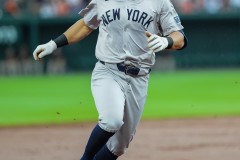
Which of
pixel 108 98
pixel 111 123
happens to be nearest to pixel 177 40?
pixel 108 98

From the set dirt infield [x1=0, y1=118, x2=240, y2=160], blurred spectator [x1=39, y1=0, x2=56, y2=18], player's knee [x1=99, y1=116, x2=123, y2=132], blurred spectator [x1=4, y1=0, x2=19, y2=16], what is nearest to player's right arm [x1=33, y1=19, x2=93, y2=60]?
player's knee [x1=99, y1=116, x2=123, y2=132]

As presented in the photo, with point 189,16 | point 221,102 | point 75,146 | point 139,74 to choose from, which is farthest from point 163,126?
point 189,16

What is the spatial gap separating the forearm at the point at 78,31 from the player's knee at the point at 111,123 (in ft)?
3.27

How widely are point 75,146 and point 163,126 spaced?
92.3 inches

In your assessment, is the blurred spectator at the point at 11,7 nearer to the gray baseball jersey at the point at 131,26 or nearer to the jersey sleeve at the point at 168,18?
the gray baseball jersey at the point at 131,26

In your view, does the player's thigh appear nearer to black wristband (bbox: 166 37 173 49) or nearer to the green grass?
black wristband (bbox: 166 37 173 49)

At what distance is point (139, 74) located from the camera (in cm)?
620

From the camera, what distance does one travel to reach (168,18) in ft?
20.3

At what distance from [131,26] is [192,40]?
617 inches

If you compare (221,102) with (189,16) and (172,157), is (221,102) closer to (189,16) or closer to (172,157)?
(172,157)

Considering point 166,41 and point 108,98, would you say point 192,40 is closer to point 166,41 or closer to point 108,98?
point 166,41

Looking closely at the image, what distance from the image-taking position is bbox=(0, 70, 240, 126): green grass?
1248 cm

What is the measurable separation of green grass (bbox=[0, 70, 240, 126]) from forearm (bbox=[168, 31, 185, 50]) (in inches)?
186

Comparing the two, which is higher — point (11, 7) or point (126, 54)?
point (126, 54)
